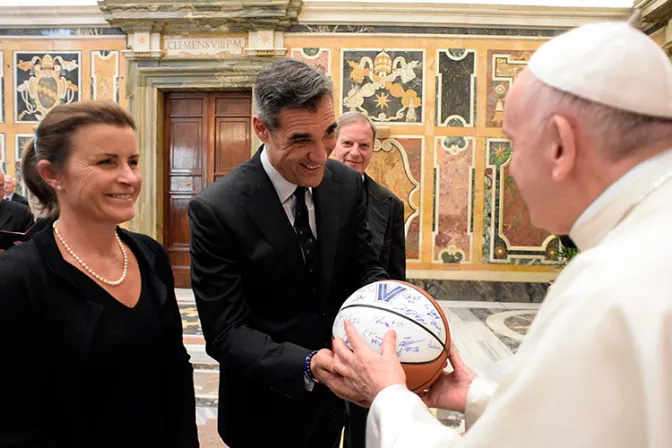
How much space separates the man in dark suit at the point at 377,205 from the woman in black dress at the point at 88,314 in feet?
5.54

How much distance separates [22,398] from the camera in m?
1.48

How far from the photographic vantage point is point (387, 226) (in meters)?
3.45

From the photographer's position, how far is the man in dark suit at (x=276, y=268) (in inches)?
74.5

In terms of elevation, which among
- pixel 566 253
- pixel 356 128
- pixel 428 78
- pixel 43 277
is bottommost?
pixel 566 253

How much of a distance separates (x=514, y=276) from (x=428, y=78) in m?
3.33

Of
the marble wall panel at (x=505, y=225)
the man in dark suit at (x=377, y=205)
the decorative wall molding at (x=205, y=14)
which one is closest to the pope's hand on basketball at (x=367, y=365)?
the man in dark suit at (x=377, y=205)

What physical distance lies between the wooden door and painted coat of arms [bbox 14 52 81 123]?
151 cm

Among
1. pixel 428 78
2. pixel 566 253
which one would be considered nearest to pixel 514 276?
pixel 566 253

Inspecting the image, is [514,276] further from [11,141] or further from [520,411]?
[11,141]

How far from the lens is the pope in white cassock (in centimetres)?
80

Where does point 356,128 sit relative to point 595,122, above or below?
above
